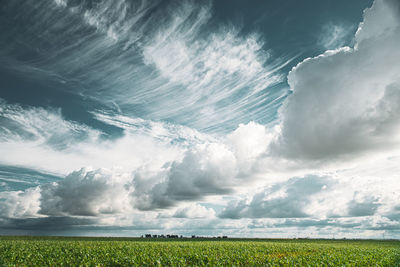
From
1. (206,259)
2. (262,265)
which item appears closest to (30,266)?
(206,259)

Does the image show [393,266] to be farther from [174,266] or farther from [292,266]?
[174,266]

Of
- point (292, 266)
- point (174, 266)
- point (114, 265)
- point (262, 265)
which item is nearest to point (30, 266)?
point (114, 265)

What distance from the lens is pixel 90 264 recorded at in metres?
26.5

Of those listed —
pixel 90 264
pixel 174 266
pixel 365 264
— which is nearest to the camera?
pixel 174 266

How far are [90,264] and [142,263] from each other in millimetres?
5344

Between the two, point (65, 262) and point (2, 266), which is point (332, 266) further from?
point (2, 266)

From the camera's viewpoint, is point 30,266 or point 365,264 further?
point 365,264

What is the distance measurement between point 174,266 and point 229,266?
5.50 meters

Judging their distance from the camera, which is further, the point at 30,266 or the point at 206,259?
the point at 206,259

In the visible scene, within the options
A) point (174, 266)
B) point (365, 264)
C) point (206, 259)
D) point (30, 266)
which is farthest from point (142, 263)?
point (365, 264)

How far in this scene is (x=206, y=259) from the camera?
29.6m

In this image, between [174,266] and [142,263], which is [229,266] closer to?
[174,266]

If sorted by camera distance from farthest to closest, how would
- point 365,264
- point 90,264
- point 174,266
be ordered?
point 365,264, point 90,264, point 174,266

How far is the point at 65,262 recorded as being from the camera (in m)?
27.8
